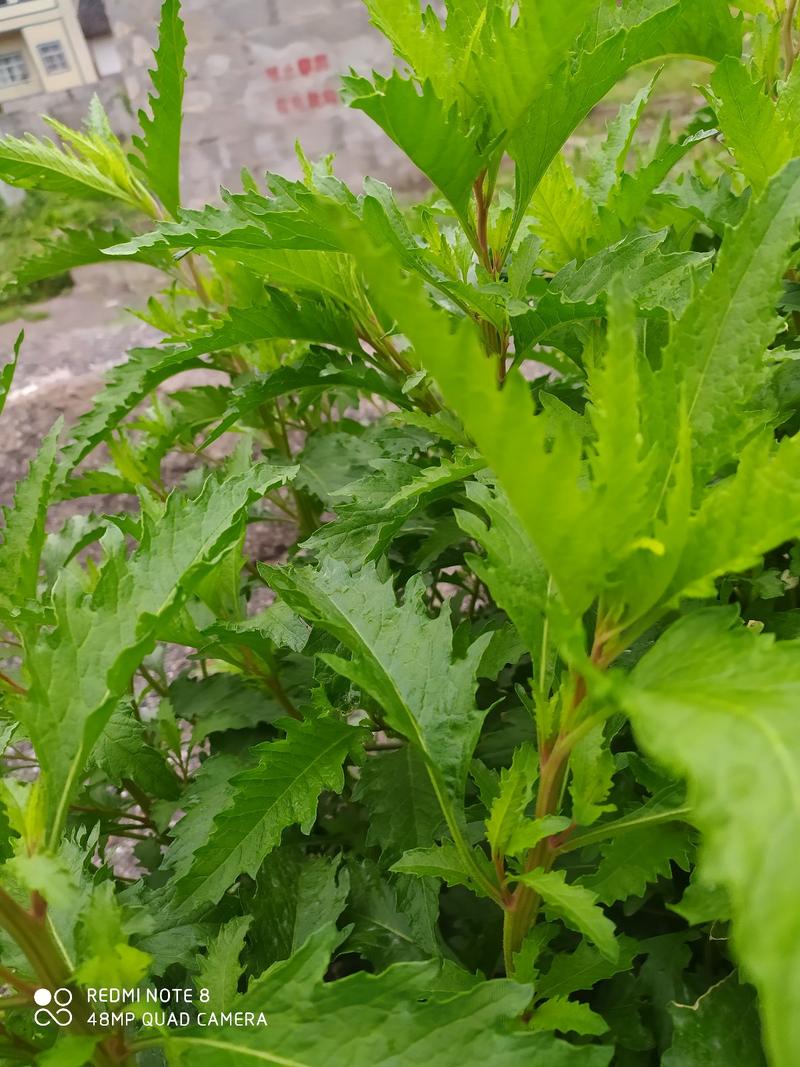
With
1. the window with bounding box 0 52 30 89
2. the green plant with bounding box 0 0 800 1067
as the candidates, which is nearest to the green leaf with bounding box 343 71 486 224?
the green plant with bounding box 0 0 800 1067

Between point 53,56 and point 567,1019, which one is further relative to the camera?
point 53,56

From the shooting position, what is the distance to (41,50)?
248cm

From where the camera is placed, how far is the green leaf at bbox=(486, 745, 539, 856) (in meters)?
0.44

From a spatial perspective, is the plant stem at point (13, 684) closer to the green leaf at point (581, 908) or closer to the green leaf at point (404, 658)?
the green leaf at point (404, 658)

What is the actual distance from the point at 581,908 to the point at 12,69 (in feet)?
9.97

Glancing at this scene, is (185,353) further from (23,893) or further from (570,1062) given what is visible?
(570,1062)

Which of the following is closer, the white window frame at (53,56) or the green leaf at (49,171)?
the green leaf at (49,171)

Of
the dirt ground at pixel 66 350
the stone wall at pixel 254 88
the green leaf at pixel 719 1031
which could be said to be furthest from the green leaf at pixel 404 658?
the stone wall at pixel 254 88

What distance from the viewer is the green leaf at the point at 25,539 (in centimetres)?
69

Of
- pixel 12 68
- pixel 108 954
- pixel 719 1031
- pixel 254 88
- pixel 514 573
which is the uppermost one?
pixel 12 68

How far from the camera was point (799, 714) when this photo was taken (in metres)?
0.28

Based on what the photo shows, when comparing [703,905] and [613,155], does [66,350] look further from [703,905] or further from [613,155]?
[703,905]

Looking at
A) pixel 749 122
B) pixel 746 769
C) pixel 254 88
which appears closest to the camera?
pixel 746 769

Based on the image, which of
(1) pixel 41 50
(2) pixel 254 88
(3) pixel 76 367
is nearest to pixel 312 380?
(3) pixel 76 367
